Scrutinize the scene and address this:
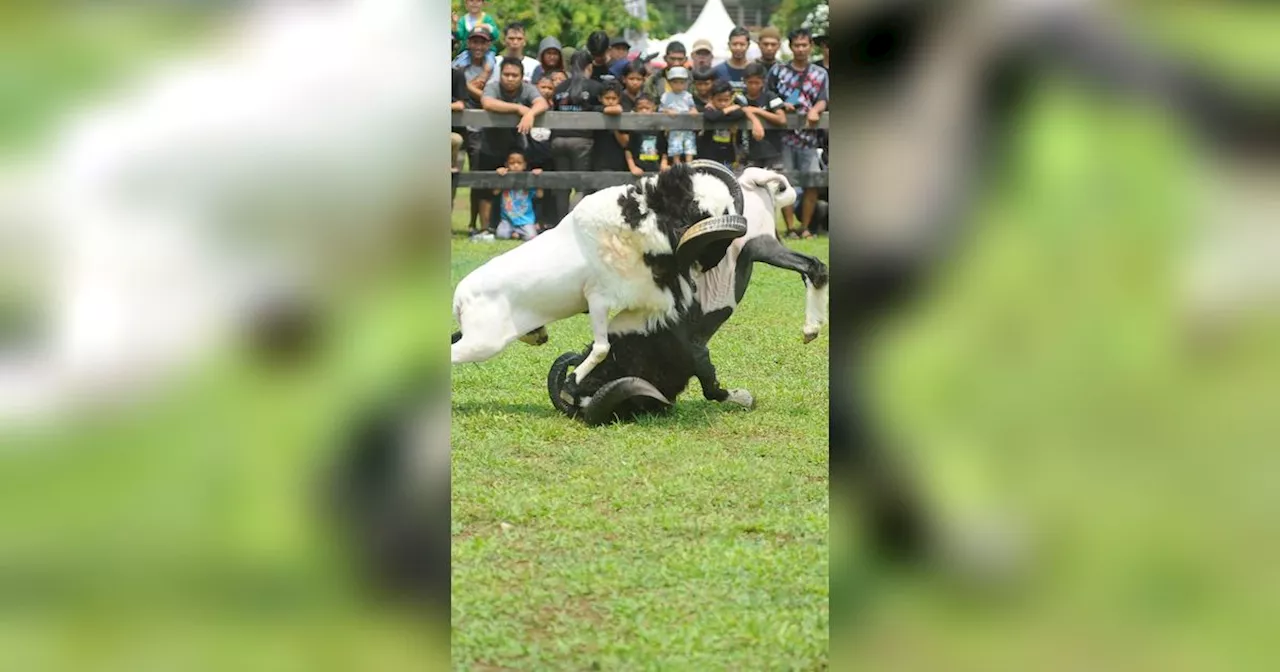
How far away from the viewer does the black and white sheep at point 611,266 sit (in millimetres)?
5066

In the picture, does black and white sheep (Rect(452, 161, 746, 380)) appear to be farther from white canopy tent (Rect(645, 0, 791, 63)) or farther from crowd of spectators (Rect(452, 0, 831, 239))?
white canopy tent (Rect(645, 0, 791, 63))

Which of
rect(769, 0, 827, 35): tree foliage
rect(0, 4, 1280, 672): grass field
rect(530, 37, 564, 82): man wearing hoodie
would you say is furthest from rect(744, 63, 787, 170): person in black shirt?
rect(0, 4, 1280, 672): grass field

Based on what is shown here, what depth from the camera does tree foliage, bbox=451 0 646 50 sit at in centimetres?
1554

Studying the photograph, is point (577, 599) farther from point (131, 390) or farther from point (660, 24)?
point (660, 24)

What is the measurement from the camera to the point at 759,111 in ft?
38.3

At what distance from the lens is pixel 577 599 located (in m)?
3.05

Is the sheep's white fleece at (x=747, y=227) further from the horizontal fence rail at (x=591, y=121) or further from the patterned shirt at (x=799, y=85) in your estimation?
the patterned shirt at (x=799, y=85)

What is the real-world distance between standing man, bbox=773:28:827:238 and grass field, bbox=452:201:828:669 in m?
5.82

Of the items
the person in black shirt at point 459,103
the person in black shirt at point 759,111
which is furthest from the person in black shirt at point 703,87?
the person in black shirt at point 459,103

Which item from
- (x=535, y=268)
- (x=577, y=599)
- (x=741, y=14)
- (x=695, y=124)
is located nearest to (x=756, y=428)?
(x=535, y=268)

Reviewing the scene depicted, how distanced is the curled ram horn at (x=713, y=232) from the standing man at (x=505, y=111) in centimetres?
637

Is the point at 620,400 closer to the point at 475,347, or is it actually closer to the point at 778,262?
the point at 475,347

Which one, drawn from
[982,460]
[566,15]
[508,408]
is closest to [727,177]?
[508,408]

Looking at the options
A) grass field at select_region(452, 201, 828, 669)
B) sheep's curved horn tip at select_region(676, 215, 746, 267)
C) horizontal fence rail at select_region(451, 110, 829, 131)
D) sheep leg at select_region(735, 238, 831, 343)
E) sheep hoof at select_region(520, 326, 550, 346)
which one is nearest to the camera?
grass field at select_region(452, 201, 828, 669)
